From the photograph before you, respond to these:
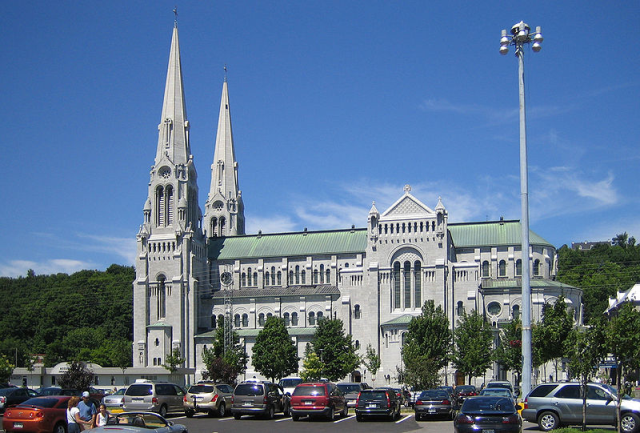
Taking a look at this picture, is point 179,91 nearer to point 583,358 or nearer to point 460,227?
point 460,227

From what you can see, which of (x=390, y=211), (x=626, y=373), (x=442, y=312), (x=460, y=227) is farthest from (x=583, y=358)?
(x=460, y=227)

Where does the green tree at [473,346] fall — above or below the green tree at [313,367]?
above

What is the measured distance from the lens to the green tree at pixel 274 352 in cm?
8652

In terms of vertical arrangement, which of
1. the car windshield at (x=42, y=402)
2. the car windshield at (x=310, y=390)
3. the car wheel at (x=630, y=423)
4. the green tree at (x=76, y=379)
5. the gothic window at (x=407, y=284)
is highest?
the gothic window at (x=407, y=284)

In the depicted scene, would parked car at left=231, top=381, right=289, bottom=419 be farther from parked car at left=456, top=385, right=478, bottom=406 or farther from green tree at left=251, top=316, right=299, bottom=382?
green tree at left=251, top=316, right=299, bottom=382

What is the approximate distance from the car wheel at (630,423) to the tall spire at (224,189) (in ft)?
308

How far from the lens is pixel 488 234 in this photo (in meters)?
97.9

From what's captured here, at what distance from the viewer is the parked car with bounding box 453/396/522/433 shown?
85.3 ft

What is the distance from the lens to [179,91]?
105750 mm

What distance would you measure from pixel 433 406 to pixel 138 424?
68.6 ft

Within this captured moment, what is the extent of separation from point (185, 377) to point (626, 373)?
241 feet

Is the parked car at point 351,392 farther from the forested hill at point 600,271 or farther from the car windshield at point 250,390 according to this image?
the forested hill at point 600,271

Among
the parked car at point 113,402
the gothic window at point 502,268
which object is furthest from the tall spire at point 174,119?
the parked car at point 113,402

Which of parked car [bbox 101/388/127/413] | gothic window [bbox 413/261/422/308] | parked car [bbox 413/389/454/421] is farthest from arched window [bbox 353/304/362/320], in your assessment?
parked car [bbox 101/388/127/413]
